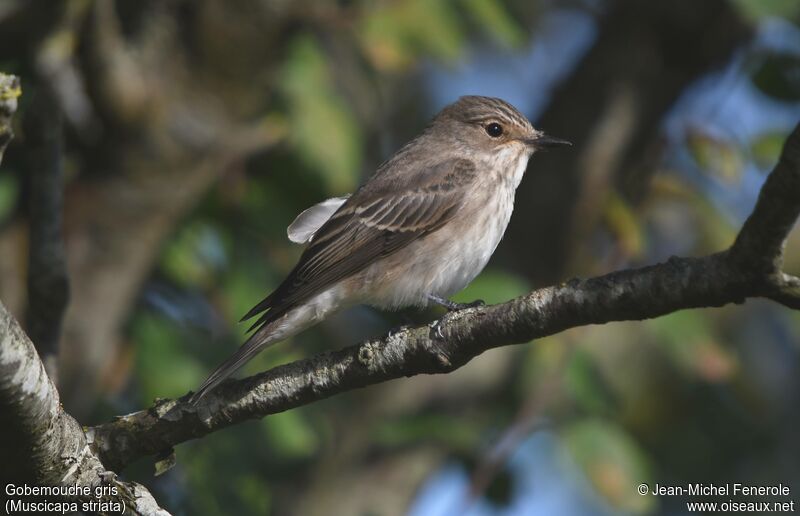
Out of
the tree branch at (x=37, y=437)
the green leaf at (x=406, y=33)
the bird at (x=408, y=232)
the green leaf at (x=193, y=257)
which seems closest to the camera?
the tree branch at (x=37, y=437)

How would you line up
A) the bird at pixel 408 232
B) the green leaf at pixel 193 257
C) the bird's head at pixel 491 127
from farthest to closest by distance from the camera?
the green leaf at pixel 193 257 < the bird's head at pixel 491 127 < the bird at pixel 408 232

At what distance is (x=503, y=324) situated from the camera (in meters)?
3.57

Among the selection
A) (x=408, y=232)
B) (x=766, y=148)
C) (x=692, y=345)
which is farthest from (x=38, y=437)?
(x=766, y=148)

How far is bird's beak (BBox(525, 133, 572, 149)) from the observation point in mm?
6133

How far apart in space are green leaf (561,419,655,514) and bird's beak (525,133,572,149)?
160cm

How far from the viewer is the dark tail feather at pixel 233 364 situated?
13.5 ft

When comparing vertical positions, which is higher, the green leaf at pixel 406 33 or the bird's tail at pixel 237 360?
the green leaf at pixel 406 33

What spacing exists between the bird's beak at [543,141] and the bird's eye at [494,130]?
0.18 meters

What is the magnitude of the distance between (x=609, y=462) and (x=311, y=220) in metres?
2.12

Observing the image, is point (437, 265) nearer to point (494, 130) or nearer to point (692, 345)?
point (494, 130)

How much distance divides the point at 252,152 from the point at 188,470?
1919 mm

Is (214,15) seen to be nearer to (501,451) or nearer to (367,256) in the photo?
(367,256)

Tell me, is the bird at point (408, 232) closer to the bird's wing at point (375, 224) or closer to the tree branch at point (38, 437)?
the bird's wing at point (375, 224)

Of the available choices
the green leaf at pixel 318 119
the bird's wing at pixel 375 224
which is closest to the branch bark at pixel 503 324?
the bird's wing at pixel 375 224
